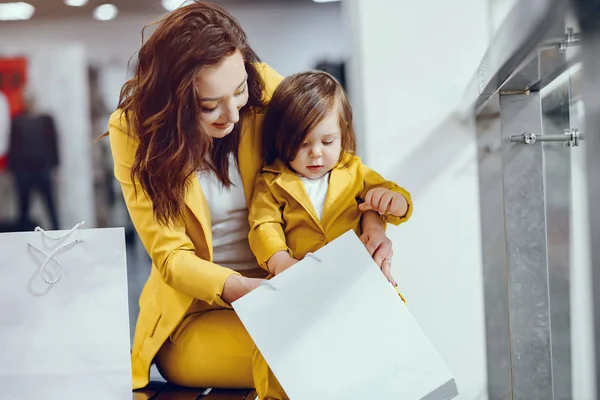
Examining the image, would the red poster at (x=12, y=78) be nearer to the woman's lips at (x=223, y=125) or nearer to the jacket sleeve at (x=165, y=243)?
the jacket sleeve at (x=165, y=243)

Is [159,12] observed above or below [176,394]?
above

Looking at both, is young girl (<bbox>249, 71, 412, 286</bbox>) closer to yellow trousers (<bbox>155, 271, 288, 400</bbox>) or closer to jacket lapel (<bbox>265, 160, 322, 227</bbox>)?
jacket lapel (<bbox>265, 160, 322, 227</bbox>)

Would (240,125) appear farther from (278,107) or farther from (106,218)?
(106,218)

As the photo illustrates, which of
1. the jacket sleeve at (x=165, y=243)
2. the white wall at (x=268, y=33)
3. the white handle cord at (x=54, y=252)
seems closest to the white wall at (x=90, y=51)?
the white wall at (x=268, y=33)

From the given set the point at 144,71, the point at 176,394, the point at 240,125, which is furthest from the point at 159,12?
the point at 176,394

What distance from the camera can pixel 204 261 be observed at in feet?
3.67

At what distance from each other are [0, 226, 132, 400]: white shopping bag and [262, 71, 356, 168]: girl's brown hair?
0.31m

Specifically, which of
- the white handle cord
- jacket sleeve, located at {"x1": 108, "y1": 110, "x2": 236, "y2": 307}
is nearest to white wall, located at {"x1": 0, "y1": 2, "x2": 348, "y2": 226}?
jacket sleeve, located at {"x1": 108, "y1": 110, "x2": 236, "y2": 307}

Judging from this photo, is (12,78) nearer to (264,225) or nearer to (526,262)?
(264,225)

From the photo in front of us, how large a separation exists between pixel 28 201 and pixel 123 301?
0.38m

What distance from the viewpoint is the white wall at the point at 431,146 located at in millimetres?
1271

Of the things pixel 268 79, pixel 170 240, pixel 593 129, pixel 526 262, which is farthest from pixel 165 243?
pixel 593 129

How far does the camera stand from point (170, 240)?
1.14m

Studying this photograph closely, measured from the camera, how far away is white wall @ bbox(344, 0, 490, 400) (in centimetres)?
127
